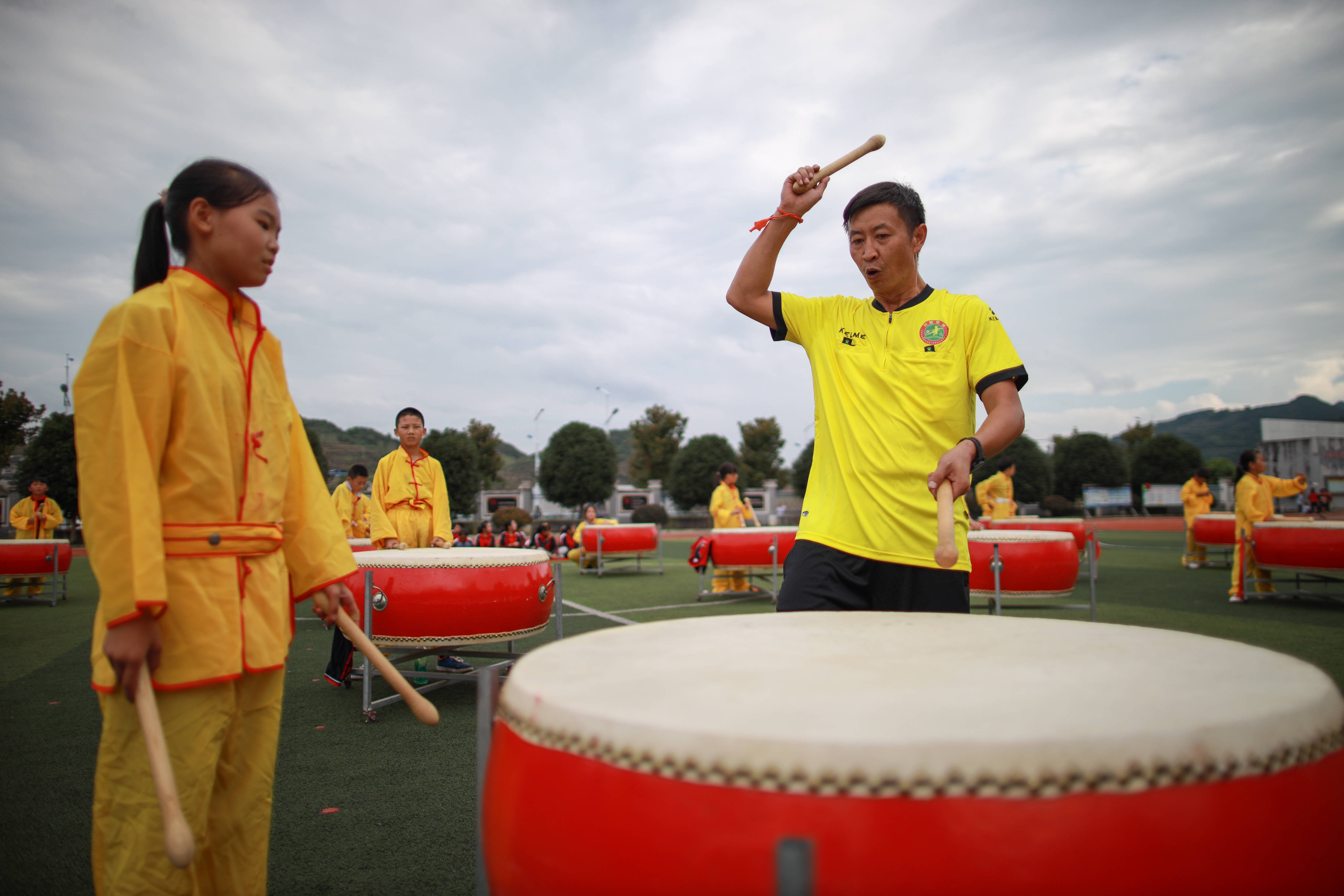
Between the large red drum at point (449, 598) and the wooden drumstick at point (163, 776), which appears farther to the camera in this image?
the large red drum at point (449, 598)

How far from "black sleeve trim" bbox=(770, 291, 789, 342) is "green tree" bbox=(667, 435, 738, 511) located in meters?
36.2

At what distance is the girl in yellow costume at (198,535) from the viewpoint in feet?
4.15

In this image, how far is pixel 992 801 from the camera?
0.65m

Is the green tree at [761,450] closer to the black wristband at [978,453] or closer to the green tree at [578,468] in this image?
the green tree at [578,468]

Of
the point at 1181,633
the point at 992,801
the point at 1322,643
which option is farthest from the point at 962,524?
the point at 1322,643

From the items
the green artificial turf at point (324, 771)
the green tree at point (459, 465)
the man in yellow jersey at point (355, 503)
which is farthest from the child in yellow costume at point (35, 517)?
the green tree at point (459, 465)

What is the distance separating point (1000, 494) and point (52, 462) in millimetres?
28534

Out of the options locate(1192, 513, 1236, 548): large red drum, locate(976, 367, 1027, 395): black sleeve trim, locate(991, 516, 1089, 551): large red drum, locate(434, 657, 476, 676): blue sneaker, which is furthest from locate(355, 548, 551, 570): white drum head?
locate(1192, 513, 1236, 548): large red drum

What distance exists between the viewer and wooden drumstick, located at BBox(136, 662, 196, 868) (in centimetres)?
106

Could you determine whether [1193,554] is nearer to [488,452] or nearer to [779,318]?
[779,318]

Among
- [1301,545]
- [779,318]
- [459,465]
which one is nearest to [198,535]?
[779,318]

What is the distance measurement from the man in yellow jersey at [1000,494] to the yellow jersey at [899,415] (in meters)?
9.86

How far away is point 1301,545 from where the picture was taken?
22.9ft

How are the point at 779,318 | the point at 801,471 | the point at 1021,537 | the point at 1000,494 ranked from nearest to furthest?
the point at 779,318
the point at 1021,537
the point at 1000,494
the point at 801,471
